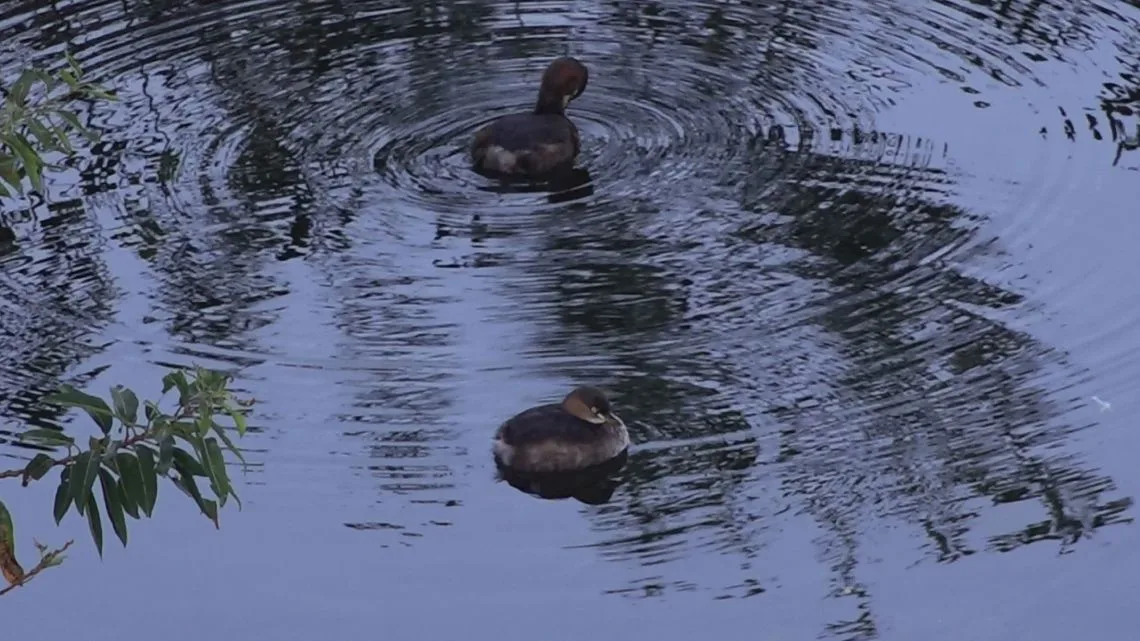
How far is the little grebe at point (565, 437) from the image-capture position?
7.90 metres

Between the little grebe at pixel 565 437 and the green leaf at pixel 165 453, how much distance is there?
3.31 metres

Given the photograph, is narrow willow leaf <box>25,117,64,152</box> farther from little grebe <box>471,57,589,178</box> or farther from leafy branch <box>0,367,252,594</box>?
little grebe <box>471,57,589,178</box>

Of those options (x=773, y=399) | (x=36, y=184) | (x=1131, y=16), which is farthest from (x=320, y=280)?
(x=1131, y=16)

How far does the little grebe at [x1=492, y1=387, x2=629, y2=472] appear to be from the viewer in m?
7.90

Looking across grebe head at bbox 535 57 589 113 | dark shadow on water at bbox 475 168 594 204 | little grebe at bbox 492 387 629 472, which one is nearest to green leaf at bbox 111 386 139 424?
little grebe at bbox 492 387 629 472

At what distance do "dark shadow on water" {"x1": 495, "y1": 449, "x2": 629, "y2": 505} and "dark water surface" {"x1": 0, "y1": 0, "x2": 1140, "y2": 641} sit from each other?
0.09m

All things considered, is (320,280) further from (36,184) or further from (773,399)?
(36,184)

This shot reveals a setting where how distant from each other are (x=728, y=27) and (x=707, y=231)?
314cm

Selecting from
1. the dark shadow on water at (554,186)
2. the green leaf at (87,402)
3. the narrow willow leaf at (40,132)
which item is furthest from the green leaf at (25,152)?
the dark shadow on water at (554,186)

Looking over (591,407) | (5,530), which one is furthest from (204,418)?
(591,407)

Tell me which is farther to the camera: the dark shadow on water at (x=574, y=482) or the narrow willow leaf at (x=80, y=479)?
the dark shadow on water at (x=574, y=482)

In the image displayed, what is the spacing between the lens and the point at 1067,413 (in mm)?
8172

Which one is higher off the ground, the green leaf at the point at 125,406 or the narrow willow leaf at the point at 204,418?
the narrow willow leaf at the point at 204,418

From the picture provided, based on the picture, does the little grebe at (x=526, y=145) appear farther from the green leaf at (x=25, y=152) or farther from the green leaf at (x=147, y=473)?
the green leaf at (x=147, y=473)
